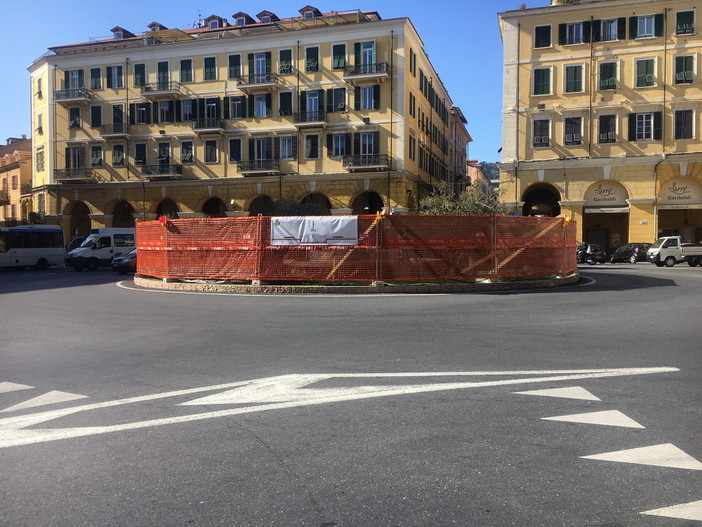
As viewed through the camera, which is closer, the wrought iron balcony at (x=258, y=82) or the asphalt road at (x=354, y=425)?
the asphalt road at (x=354, y=425)

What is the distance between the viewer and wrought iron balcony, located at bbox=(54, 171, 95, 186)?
48.1 m

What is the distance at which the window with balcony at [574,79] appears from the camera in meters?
39.1

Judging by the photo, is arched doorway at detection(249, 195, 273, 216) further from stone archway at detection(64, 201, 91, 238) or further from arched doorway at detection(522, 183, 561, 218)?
arched doorway at detection(522, 183, 561, 218)

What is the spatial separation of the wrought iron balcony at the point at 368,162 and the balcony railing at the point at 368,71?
5.25 meters

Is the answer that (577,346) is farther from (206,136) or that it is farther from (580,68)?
(206,136)

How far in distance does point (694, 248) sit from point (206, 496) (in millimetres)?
35160

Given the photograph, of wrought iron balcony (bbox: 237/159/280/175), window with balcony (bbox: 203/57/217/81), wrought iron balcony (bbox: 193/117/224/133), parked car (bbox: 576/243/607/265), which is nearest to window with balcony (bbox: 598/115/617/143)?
parked car (bbox: 576/243/607/265)

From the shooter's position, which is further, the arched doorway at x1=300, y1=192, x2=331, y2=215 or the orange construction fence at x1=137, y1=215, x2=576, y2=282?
the arched doorway at x1=300, y1=192, x2=331, y2=215

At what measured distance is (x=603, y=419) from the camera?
4.84 m

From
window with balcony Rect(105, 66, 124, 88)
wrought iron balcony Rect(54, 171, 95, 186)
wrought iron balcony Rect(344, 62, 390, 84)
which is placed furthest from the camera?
wrought iron balcony Rect(54, 171, 95, 186)

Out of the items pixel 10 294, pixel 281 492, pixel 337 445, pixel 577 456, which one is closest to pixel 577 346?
pixel 577 456

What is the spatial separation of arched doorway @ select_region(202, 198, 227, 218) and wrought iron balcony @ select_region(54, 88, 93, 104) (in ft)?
40.0

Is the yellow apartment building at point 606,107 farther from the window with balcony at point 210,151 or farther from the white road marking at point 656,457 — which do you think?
the white road marking at point 656,457

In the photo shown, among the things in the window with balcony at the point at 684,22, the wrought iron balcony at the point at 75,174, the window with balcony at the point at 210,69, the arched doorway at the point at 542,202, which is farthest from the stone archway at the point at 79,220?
the window with balcony at the point at 684,22
